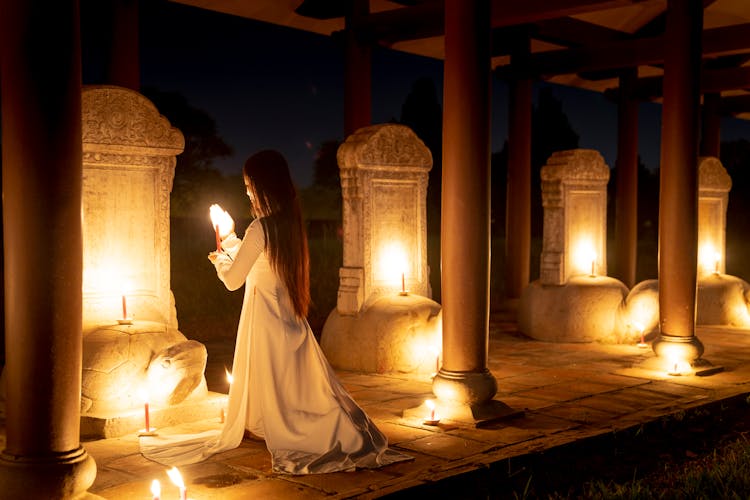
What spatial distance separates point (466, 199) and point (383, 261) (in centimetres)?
268

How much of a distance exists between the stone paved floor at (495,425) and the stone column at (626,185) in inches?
179

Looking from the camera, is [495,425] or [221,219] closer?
[221,219]

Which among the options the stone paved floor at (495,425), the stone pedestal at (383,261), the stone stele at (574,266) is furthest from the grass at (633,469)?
the stone stele at (574,266)

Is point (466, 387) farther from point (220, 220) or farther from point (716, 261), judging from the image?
point (716, 261)

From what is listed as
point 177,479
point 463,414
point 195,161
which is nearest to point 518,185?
point 463,414

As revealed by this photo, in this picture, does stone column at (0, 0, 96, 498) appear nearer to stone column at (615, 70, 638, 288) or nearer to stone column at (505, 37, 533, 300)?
stone column at (505, 37, 533, 300)

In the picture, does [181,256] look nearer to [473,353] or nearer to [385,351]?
[385,351]

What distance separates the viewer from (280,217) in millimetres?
5691

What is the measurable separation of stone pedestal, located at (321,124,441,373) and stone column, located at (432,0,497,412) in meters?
2.15

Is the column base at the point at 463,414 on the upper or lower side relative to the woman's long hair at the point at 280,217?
lower

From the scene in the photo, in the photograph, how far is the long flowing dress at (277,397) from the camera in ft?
18.2

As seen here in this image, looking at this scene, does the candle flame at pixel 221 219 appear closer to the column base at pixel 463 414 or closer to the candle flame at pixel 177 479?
the candle flame at pixel 177 479

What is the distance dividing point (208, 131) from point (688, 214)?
1511 cm

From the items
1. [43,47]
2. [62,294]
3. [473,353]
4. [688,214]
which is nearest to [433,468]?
[473,353]
